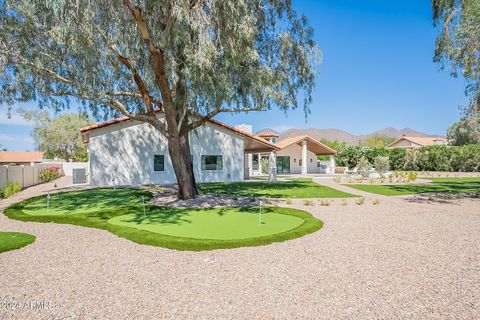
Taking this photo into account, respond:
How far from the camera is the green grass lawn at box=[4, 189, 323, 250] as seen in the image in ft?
23.0

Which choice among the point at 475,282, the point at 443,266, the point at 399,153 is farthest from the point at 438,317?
the point at 399,153

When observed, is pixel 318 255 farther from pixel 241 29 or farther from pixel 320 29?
pixel 320 29

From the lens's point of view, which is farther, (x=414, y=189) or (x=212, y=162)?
(x=212, y=162)

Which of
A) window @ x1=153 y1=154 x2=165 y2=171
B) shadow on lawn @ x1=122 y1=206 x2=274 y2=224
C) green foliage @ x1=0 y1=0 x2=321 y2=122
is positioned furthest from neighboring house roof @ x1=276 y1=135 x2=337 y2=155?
shadow on lawn @ x1=122 y1=206 x2=274 y2=224

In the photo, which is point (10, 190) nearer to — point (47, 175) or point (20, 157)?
point (47, 175)

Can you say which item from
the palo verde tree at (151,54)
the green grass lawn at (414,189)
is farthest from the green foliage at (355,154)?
the palo verde tree at (151,54)

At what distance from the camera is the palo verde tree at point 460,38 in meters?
13.3

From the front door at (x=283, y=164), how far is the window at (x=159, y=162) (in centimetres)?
1998

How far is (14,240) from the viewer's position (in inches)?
289

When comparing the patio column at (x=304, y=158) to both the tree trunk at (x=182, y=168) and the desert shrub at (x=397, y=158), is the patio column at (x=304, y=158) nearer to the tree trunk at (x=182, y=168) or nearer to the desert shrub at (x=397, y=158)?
the desert shrub at (x=397, y=158)

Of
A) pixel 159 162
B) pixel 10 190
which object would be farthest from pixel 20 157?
pixel 10 190

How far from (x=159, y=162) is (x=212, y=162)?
4.09m

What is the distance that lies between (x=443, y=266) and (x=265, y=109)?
9956 millimetres

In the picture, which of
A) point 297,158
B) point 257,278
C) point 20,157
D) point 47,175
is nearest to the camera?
point 257,278
